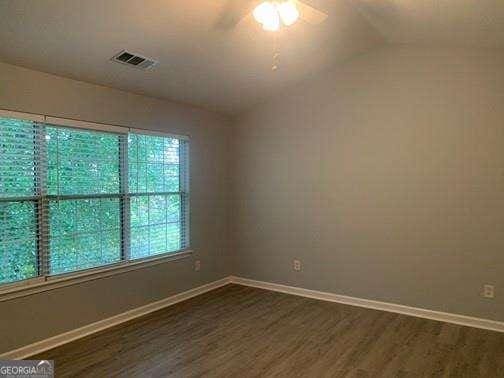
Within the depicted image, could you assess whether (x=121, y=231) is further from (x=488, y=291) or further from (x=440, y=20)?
(x=488, y=291)

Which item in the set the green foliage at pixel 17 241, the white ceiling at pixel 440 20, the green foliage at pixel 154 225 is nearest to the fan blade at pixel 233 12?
the white ceiling at pixel 440 20

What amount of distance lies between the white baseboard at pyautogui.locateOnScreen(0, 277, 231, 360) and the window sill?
0.42 meters

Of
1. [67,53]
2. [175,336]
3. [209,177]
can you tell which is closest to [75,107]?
[67,53]

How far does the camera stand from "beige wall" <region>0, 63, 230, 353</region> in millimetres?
2896

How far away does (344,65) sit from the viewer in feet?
13.9

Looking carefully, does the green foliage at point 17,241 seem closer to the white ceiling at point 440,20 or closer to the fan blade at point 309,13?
the fan blade at point 309,13

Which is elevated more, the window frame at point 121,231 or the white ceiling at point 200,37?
the white ceiling at point 200,37

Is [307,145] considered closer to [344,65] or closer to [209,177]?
[344,65]

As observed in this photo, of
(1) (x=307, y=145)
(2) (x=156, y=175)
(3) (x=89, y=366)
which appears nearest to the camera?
(3) (x=89, y=366)

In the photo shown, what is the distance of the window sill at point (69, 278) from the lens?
2852 millimetres

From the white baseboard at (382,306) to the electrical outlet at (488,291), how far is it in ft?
0.77

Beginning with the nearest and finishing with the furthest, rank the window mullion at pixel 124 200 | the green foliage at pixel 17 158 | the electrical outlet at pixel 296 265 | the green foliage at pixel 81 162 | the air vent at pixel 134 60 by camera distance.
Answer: the green foliage at pixel 17 158
the air vent at pixel 134 60
the green foliage at pixel 81 162
the window mullion at pixel 124 200
the electrical outlet at pixel 296 265

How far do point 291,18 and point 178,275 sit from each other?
309 centimetres

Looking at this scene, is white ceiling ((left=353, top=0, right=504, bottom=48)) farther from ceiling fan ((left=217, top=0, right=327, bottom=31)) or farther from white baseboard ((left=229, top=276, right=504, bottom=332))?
white baseboard ((left=229, top=276, right=504, bottom=332))
